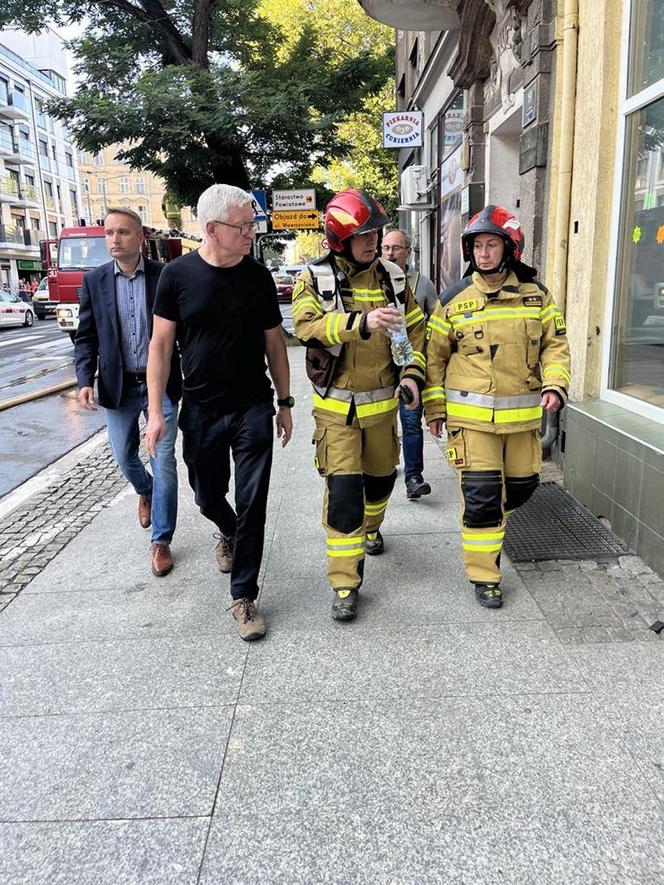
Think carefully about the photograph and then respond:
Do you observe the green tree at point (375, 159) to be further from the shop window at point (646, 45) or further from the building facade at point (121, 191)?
the building facade at point (121, 191)

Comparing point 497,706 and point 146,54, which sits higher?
point 146,54

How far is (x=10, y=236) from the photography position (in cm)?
5003

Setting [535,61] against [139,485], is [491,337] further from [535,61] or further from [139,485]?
[535,61]

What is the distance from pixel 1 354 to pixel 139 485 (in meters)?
14.5

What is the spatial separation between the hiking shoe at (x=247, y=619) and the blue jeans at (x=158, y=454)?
3.05 ft

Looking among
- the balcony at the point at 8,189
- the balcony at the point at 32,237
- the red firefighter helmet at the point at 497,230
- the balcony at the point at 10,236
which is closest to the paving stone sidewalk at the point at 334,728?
the red firefighter helmet at the point at 497,230

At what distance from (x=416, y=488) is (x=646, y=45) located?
10.4 ft

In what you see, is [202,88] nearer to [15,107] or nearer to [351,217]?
[351,217]

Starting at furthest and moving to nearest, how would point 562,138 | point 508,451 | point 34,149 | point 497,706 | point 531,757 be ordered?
point 34,149 < point 562,138 < point 508,451 < point 497,706 < point 531,757

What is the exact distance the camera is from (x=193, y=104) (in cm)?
1400

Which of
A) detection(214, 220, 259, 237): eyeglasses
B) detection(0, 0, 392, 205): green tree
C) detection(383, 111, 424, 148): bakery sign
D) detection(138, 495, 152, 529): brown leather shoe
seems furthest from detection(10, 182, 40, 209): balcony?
detection(214, 220, 259, 237): eyeglasses

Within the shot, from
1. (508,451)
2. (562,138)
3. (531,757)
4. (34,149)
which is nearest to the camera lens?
(531,757)

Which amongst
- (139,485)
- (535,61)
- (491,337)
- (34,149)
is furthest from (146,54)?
(34,149)

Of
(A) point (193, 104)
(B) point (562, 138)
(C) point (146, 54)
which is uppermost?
(C) point (146, 54)
